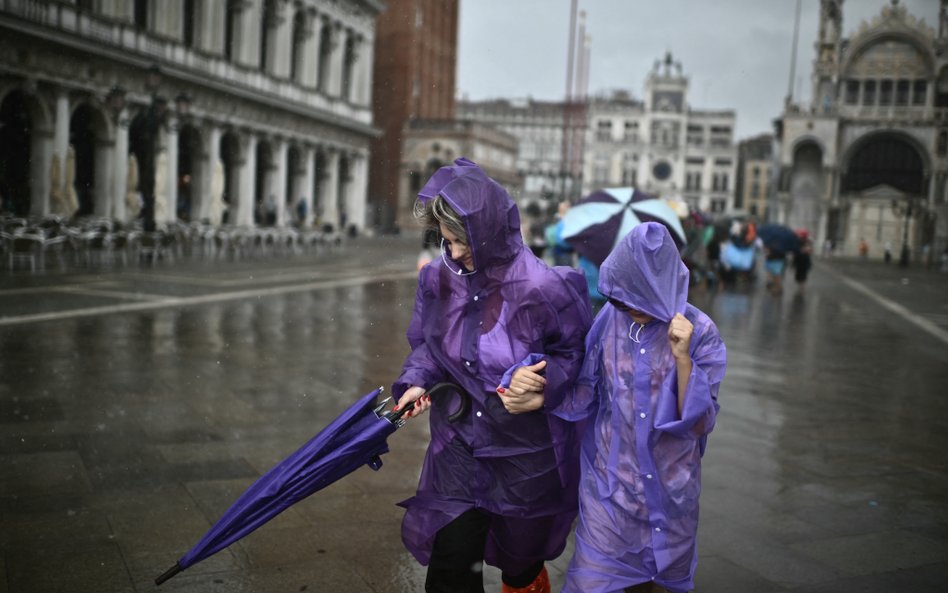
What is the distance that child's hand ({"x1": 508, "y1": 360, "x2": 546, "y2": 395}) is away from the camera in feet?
9.01

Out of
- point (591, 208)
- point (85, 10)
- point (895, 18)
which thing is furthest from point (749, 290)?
point (895, 18)

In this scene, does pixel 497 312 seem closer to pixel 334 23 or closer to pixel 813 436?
pixel 813 436

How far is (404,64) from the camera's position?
56.7 metres

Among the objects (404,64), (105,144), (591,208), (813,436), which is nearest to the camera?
(813,436)

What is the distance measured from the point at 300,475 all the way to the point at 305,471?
0.07ft

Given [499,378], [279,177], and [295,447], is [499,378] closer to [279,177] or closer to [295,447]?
[295,447]

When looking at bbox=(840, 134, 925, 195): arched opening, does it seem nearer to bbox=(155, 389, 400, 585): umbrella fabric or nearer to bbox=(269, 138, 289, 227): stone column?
bbox=(269, 138, 289, 227): stone column

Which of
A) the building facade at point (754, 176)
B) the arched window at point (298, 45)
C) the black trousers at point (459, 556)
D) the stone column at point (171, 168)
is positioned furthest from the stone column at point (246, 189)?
the building facade at point (754, 176)

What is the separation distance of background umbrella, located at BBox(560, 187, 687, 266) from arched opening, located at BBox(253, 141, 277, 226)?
1143 inches

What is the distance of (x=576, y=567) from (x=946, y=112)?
70.3 m

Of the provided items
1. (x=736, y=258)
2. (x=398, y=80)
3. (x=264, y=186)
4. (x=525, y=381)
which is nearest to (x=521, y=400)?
(x=525, y=381)

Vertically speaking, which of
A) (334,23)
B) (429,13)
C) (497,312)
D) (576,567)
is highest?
(429,13)

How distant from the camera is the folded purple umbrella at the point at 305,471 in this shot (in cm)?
274

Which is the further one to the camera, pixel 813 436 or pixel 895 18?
pixel 895 18
